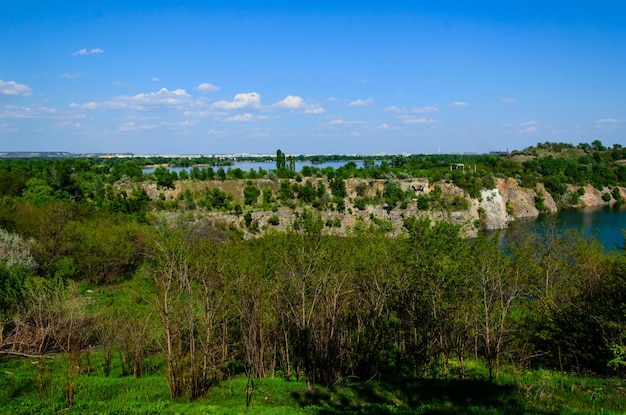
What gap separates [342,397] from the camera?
1133 centimetres

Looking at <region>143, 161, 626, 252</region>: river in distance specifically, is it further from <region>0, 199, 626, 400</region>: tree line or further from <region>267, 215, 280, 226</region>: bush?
<region>0, 199, 626, 400</region>: tree line

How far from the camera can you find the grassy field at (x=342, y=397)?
9.21 metres

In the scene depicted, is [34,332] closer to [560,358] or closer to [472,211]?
[560,358]

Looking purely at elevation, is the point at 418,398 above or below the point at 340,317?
below

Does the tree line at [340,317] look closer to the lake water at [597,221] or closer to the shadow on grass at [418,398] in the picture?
the shadow on grass at [418,398]

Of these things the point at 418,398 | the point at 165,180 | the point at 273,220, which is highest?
the point at 165,180

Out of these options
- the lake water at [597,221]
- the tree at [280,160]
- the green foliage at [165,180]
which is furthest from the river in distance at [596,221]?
the green foliage at [165,180]

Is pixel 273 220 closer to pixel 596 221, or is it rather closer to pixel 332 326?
pixel 596 221

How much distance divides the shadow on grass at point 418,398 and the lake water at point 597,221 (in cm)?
4428

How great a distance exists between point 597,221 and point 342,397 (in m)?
69.4

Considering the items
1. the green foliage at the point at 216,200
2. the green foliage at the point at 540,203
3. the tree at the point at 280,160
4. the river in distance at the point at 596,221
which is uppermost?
the tree at the point at 280,160

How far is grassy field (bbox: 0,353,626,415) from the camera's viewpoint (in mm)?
9211

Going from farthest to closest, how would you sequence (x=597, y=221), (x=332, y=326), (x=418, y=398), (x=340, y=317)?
(x=597, y=221)
(x=340, y=317)
(x=332, y=326)
(x=418, y=398)

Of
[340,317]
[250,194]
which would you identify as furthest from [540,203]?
[340,317]
